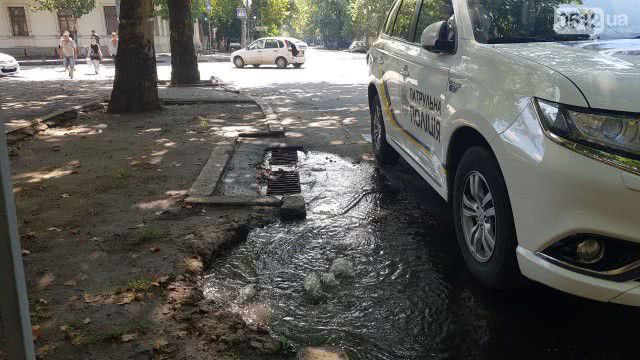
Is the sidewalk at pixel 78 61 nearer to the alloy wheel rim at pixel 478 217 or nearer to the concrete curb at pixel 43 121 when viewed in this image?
the concrete curb at pixel 43 121

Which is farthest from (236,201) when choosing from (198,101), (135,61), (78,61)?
(78,61)

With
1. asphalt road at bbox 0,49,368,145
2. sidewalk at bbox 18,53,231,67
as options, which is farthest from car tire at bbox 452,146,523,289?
sidewalk at bbox 18,53,231,67

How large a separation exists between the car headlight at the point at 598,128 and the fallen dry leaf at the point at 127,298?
2.40 m

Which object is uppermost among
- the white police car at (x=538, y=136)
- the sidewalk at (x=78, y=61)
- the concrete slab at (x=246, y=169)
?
the white police car at (x=538, y=136)

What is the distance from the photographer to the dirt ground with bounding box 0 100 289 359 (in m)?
2.86

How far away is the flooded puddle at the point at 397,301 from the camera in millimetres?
2918

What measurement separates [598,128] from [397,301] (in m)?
1.47

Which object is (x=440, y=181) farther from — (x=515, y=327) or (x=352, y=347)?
(x=352, y=347)

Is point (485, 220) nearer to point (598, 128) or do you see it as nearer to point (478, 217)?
point (478, 217)

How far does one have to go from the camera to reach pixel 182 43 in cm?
1616

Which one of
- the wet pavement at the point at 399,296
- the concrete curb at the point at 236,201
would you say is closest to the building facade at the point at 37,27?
the concrete curb at the point at 236,201

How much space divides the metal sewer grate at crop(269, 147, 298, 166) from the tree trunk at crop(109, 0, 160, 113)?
451cm

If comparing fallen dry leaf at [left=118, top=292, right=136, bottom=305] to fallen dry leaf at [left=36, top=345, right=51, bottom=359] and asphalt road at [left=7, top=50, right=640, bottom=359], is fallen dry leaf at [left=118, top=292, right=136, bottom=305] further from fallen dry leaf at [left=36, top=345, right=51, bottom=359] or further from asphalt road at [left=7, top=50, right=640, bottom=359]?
asphalt road at [left=7, top=50, right=640, bottom=359]

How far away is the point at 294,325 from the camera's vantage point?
122 inches
